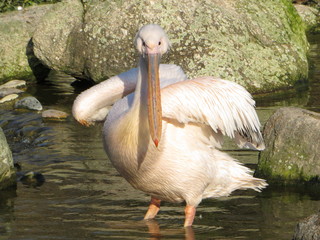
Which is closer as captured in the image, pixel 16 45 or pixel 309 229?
pixel 309 229

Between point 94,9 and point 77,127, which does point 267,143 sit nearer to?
point 77,127

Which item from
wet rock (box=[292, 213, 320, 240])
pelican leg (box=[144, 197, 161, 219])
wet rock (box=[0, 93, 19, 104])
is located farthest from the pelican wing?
wet rock (box=[0, 93, 19, 104])

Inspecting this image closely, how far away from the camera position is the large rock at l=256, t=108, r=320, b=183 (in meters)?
5.43

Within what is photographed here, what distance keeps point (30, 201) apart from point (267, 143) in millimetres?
1901

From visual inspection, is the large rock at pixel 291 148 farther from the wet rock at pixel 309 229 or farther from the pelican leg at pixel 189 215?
the wet rock at pixel 309 229

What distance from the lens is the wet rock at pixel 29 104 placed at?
8.27 meters

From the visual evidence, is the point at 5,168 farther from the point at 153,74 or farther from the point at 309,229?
the point at 309,229

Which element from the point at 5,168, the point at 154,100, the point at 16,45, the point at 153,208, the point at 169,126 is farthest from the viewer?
the point at 16,45

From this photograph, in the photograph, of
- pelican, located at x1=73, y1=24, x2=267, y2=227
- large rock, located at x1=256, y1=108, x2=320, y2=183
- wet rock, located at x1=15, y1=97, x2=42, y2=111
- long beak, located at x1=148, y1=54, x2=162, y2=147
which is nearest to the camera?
long beak, located at x1=148, y1=54, x2=162, y2=147

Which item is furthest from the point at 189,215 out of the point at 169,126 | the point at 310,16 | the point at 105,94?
the point at 310,16

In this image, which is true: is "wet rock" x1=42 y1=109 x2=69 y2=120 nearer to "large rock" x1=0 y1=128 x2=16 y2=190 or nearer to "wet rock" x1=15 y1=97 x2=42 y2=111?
"wet rock" x1=15 y1=97 x2=42 y2=111

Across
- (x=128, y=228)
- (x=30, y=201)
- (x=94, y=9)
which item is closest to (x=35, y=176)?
(x=30, y=201)

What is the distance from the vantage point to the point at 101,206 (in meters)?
5.25

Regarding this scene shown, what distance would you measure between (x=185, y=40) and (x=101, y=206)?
3.89 metres
